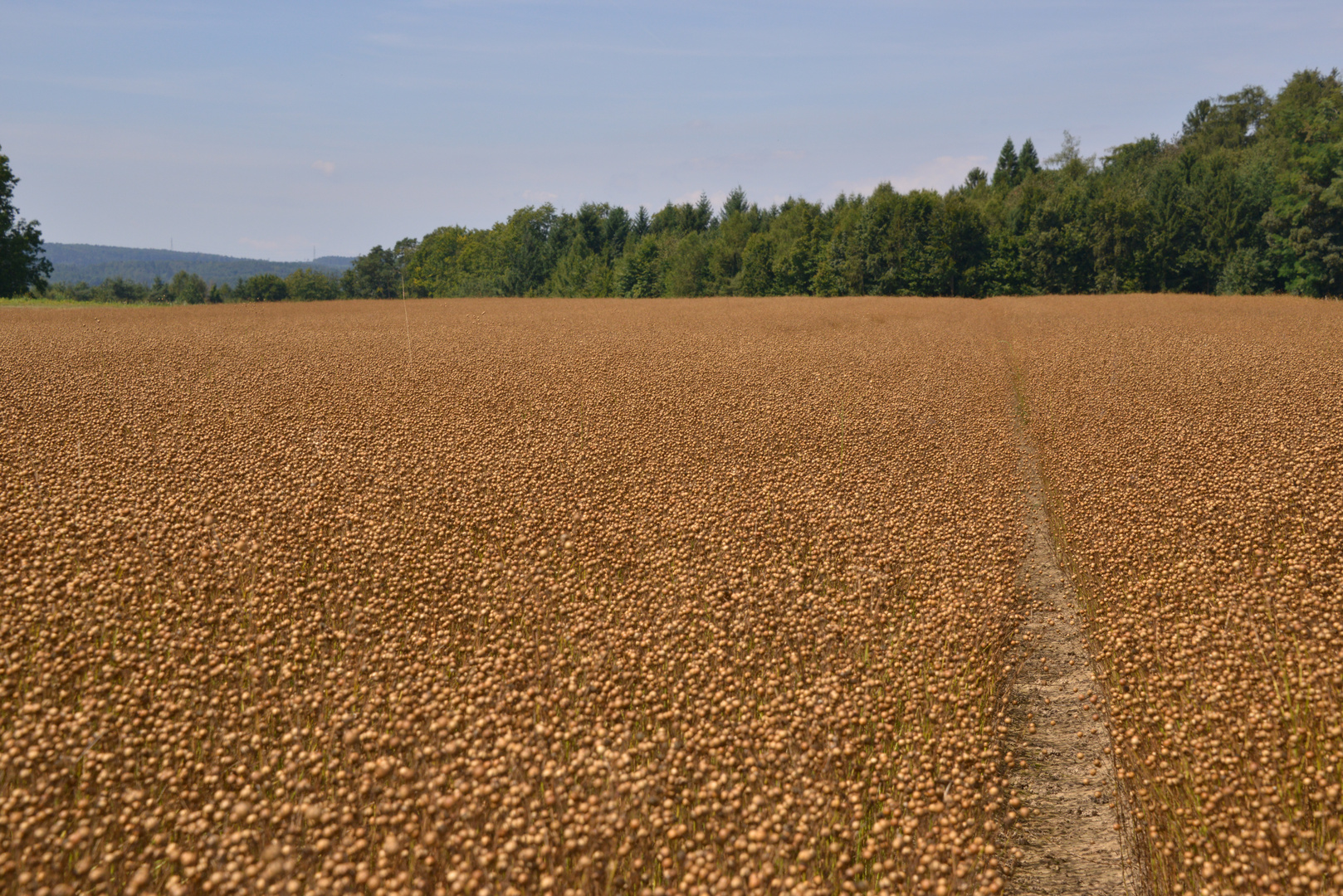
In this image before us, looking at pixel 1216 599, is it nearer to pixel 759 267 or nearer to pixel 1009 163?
pixel 759 267

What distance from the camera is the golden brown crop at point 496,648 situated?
7.60 ft

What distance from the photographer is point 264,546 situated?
156 inches

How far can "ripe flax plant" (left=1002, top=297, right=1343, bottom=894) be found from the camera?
2686 mm

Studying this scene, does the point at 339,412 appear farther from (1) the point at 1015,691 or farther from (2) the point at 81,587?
(1) the point at 1015,691

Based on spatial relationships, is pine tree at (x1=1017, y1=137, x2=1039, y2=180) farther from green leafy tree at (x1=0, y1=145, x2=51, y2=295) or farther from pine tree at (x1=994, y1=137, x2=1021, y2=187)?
green leafy tree at (x1=0, y1=145, x2=51, y2=295)

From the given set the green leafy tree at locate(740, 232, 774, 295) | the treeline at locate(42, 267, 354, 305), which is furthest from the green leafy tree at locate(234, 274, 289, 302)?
the green leafy tree at locate(740, 232, 774, 295)

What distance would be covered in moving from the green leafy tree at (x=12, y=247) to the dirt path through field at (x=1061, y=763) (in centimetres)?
3489

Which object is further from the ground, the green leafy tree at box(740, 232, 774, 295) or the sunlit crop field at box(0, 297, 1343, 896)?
the green leafy tree at box(740, 232, 774, 295)

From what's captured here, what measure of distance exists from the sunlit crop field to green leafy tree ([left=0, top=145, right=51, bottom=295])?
26947mm

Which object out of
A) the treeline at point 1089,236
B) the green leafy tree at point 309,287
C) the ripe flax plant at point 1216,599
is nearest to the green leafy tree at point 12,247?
the treeline at point 1089,236

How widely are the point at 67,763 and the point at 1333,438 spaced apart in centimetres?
827

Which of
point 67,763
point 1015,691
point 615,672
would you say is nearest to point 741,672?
point 615,672

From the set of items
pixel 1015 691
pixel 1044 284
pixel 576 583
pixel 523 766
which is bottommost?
pixel 1015 691

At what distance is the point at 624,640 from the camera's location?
3.41 metres
